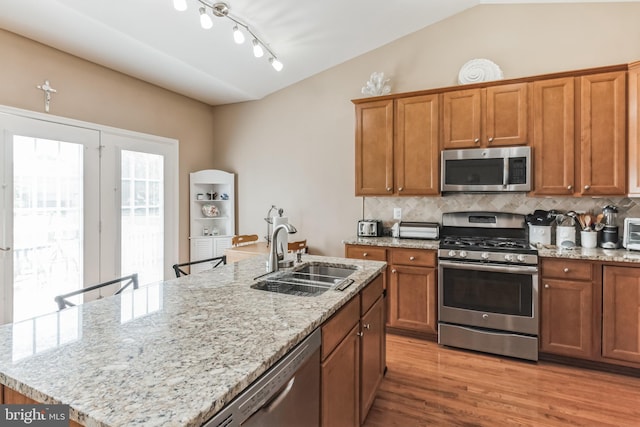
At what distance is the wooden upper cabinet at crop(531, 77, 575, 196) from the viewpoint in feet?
9.00

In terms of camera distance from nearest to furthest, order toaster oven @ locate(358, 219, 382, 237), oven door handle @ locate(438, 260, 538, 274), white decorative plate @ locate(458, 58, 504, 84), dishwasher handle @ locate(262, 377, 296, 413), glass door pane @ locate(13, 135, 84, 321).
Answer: dishwasher handle @ locate(262, 377, 296, 413), oven door handle @ locate(438, 260, 538, 274), glass door pane @ locate(13, 135, 84, 321), white decorative plate @ locate(458, 58, 504, 84), toaster oven @ locate(358, 219, 382, 237)

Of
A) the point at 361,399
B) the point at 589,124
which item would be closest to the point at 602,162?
the point at 589,124

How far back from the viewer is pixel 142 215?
12.5ft

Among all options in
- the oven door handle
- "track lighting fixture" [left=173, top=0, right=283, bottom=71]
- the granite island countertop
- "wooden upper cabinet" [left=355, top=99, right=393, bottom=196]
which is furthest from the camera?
"wooden upper cabinet" [left=355, top=99, right=393, bottom=196]

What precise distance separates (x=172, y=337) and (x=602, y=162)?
3310 millimetres

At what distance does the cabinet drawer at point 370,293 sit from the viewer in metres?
1.82

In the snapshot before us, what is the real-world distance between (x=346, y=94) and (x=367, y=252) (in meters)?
1.95

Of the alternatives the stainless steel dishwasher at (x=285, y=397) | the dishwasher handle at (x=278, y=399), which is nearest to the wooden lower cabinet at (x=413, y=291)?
the stainless steel dishwasher at (x=285, y=397)

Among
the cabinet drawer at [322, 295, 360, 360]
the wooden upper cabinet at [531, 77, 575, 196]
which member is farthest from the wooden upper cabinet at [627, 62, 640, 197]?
the cabinet drawer at [322, 295, 360, 360]

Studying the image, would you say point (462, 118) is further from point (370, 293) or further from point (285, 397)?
point (285, 397)

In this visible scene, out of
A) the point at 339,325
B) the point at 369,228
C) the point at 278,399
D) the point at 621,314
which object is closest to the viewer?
the point at 278,399

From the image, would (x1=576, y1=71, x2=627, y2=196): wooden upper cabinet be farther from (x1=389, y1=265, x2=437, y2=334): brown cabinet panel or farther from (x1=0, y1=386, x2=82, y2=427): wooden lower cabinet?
(x1=0, y1=386, x2=82, y2=427): wooden lower cabinet

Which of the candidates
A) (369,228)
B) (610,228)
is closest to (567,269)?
(610,228)

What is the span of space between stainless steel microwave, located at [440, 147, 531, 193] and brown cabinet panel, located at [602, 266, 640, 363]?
917mm
